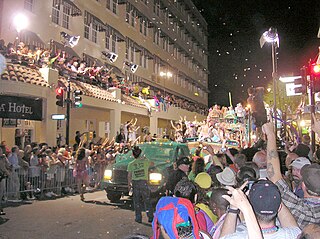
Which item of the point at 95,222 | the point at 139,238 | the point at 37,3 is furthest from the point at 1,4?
the point at 139,238

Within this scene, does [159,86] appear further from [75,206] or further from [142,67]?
[75,206]

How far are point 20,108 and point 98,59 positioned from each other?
1261 centimetres

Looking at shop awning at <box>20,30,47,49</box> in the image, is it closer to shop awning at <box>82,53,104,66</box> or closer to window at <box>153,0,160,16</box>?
shop awning at <box>82,53,104,66</box>

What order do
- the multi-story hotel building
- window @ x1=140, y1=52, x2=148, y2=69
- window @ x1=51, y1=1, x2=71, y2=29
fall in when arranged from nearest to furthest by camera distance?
the multi-story hotel building
window @ x1=51, y1=1, x2=71, y2=29
window @ x1=140, y1=52, x2=148, y2=69

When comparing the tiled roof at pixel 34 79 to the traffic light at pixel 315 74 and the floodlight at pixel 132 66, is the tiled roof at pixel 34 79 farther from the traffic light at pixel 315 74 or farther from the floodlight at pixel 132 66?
the traffic light at pixel 315 74

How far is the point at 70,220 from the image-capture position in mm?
8820

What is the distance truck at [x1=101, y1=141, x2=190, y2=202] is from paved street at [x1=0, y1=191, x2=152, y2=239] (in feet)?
1.65

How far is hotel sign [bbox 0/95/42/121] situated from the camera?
14.1m

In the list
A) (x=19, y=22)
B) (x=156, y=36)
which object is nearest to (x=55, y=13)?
(x=19, y=22)

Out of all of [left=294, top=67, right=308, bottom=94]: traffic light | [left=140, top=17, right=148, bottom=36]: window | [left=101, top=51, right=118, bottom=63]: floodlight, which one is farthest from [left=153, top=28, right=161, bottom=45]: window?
[left=294, top=67, right=308, bottom=94]: traffic light

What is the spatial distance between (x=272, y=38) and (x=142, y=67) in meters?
22.4

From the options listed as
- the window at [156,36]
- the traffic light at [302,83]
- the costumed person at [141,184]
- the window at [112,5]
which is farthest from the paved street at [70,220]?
the window at [156,36]

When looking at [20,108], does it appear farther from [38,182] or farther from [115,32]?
[115,32]

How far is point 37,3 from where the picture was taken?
804 inches
